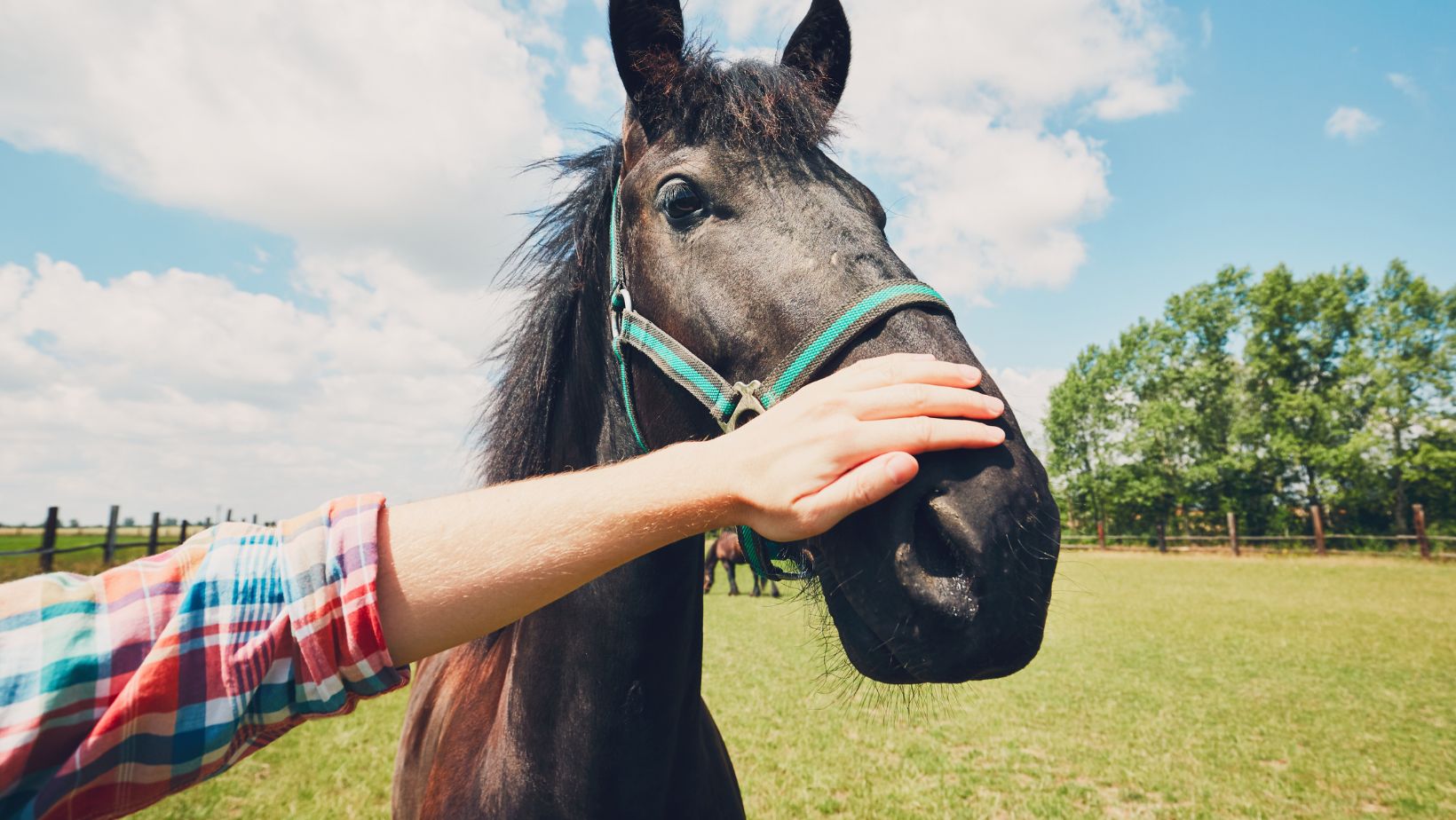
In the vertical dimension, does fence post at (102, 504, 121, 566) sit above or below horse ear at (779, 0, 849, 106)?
below

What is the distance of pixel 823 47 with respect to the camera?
2504 mm

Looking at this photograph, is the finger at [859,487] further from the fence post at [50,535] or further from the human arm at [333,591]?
the fence post at [50,535]

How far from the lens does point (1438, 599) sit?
Answer: 15.8 m

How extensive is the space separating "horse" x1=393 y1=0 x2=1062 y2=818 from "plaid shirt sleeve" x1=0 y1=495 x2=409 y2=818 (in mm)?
861

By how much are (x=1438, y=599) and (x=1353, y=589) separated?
2.30 m

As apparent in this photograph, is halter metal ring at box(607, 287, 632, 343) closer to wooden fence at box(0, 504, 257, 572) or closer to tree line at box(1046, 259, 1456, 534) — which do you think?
wooden fence at box(0, 504, 257, 572)

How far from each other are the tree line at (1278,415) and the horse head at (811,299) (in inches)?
1553

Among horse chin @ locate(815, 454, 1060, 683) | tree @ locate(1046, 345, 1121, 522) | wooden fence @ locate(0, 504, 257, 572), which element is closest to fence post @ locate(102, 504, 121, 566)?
wooden fence @ locate(0, 504, 257, 572)

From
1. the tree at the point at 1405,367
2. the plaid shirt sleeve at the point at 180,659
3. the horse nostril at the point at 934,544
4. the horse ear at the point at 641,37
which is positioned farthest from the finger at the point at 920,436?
the tree at the point at 1405,367

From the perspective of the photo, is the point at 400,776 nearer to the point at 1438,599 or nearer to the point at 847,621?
the point at 847,621

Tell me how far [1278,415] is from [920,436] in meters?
50.2

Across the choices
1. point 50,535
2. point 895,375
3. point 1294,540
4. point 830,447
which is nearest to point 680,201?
point 895,375

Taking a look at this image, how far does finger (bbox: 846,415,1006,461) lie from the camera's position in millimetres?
985

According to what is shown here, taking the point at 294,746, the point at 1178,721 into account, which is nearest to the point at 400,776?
the point at 294,746
